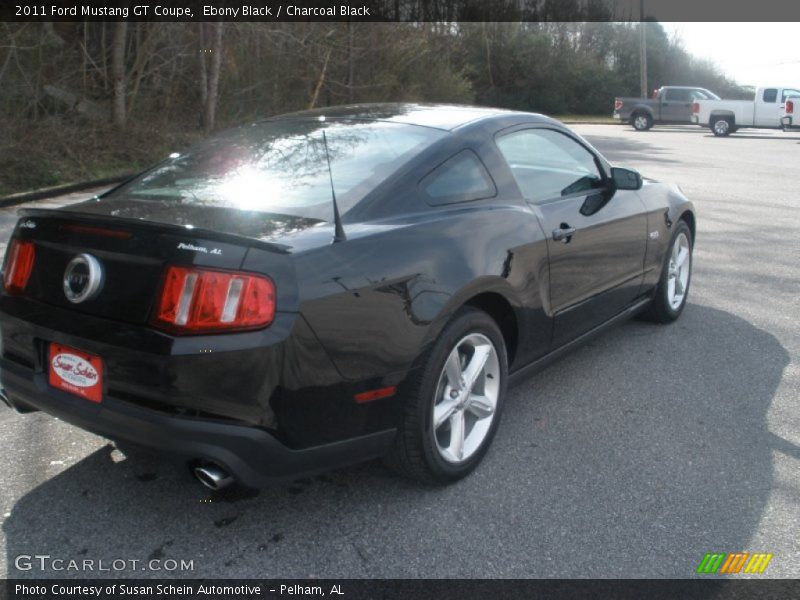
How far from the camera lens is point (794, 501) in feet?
10.9

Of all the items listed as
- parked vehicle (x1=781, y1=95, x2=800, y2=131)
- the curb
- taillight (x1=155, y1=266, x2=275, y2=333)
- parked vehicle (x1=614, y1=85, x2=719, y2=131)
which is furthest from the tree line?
parked vehicle (x1=781, y1=95, x2=800, y2=131)

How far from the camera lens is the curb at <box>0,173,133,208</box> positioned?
1140 cm

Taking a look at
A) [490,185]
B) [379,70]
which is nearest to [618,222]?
[490,185]

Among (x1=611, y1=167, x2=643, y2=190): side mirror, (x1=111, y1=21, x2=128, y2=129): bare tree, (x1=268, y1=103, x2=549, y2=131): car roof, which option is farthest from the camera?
(x1=111, y1=21, x2=128, y2=129): bare tree

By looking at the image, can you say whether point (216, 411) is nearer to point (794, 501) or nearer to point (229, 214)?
point (229, 214)

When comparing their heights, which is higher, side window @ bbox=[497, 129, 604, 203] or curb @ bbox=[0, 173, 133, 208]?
side window @ bbox=[497, 129, 604, 203]

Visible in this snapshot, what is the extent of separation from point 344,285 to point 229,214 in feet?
1.84

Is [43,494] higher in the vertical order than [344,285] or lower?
lower

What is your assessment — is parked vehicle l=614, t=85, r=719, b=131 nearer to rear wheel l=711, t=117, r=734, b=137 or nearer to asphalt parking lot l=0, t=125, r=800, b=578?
rear wheel l=711, t=117, r=734, b=137

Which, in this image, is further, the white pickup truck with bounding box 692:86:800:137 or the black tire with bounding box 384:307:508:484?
the white pickup truck with bounding box 692:86:800:137

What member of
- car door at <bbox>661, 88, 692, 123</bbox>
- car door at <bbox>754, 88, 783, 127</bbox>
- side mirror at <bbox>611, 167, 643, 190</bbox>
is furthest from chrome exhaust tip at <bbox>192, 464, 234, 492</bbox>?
car door at <bbox>661, 88, 692, 123</bbox>

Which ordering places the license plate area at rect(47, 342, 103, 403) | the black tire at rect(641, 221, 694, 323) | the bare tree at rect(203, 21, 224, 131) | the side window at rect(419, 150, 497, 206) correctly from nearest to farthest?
the license plate area at rect(47, 342, 103, 403), the side window at rect(419, 150, 497, 206), the black tire at rect(641, 221, 694, 323), the bare tree at rect(203, 21, 224, 131)

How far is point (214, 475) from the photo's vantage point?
2730 millimetres

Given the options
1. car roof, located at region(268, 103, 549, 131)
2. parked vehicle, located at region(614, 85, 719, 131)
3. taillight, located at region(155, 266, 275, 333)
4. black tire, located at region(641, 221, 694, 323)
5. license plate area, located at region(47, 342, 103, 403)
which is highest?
parked vehicle, located at region(614, 85, 719, 131)
